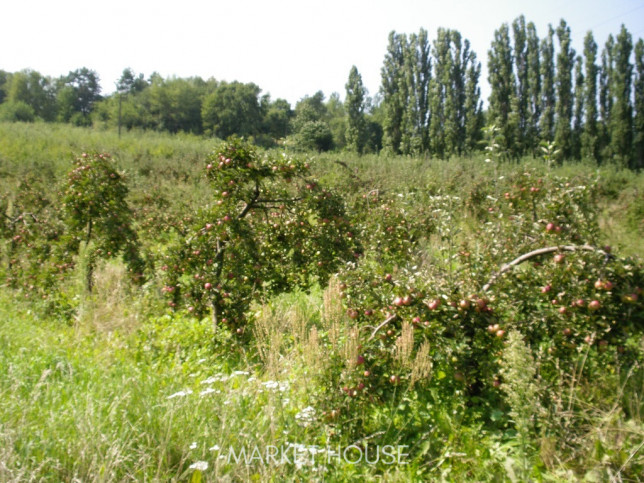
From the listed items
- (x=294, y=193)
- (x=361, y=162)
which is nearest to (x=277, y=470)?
(x=294, y=193)

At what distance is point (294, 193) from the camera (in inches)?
187

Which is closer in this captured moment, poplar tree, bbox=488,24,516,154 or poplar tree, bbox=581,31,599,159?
poplar tree, bbox=581,31,599,159

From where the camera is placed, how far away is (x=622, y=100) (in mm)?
22031

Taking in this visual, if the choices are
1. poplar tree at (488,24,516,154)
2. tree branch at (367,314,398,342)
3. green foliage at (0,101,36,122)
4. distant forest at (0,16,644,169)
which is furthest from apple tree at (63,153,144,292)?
green foliage at (0,101,36,122)

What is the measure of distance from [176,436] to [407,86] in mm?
26995

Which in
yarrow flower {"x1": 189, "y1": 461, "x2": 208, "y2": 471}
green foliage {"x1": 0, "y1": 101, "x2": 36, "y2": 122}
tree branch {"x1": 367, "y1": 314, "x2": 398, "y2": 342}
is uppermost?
green foliage {"x1": 0, "y1": 101, "x2": 36, "y2": 122}

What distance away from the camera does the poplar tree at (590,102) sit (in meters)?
22.2

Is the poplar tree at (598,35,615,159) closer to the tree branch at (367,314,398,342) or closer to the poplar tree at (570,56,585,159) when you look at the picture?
the poplar tree at (570,56,585,159)

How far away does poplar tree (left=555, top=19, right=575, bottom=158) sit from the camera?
22.7m

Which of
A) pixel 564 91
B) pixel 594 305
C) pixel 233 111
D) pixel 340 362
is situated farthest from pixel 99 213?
pixel 233 111

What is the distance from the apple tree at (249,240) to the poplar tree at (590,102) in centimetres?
2296

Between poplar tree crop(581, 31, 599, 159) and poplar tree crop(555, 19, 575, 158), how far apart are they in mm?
727

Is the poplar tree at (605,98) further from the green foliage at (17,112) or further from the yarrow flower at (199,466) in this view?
the green foliage at (17,112)

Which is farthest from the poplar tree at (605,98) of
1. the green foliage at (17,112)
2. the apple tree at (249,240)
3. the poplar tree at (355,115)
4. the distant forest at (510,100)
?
the green foliage at (17,112)
